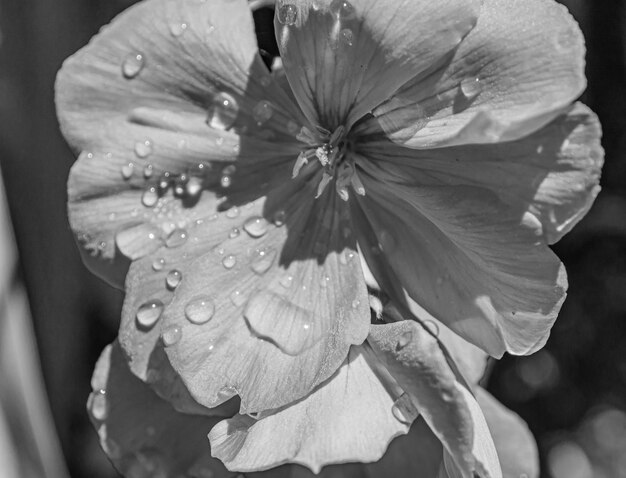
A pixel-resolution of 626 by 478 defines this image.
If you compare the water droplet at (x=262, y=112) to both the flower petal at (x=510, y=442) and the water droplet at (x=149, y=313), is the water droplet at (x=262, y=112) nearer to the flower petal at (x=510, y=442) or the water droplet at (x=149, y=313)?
the water droplet at (x=149, y=313)

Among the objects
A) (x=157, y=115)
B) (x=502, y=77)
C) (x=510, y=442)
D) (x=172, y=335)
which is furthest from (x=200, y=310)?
(x=510, y=442)

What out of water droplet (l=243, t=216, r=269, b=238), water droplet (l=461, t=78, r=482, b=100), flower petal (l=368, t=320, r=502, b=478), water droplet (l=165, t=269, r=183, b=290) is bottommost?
flower petal (l=368, t=320, r=502, b=478)

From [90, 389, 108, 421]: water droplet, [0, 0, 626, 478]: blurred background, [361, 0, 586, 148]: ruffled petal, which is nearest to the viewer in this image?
[361, 0, 586, 148]: ruffled petal

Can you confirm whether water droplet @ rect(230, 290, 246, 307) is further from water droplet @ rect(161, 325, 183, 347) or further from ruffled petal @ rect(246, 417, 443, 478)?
ruffled petal @ rect(246, 417, 443, 478)

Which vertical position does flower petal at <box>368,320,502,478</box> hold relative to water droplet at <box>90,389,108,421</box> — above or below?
above

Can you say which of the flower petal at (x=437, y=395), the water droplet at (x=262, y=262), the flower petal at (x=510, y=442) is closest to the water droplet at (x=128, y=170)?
the water droplet at (x=262, y=262)

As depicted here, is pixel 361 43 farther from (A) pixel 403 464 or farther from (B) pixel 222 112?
(A) pixel 403 464

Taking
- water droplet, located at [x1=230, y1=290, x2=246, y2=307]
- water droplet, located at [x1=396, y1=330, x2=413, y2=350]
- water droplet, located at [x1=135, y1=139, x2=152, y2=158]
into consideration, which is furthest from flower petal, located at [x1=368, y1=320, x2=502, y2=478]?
water droplet, located at [x1=135, y1=139, x2=152, y2=158]
